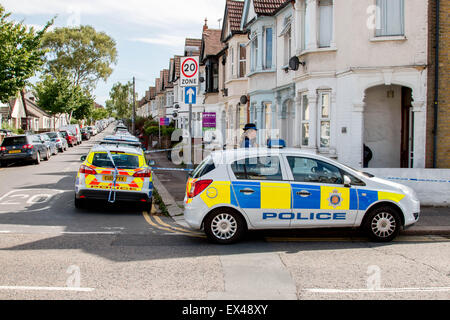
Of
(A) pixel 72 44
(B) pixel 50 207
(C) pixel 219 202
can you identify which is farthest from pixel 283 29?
(A) pixel 72 44

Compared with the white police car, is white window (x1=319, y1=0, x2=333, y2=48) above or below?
above

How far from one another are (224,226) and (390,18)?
363 inches

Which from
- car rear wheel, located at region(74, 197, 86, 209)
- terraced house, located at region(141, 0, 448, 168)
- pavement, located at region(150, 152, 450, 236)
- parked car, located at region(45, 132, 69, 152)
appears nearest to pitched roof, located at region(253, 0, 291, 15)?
terraced house, located at region(141, 0, 448, 168)

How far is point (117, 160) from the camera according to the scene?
38.4ft

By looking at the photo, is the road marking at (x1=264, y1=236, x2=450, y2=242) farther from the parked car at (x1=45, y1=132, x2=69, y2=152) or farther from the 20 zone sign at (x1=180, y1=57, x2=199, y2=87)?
the parked car at (x1=45, y1=132, x2=69, y2=152)

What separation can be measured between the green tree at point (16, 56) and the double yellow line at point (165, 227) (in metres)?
16.9

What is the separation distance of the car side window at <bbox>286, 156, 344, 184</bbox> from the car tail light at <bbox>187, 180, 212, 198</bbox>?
1493 mm

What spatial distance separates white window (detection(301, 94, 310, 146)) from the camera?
656 inches

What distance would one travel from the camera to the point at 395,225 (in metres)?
8.46

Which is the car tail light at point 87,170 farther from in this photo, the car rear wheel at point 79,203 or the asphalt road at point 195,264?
the asphalt road at point 195,264

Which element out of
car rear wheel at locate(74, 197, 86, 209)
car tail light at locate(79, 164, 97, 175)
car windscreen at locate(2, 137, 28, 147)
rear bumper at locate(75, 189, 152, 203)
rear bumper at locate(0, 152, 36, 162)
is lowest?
car rear wheel at locate(74, 197, 86, 209)

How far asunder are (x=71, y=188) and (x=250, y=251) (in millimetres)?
9954
